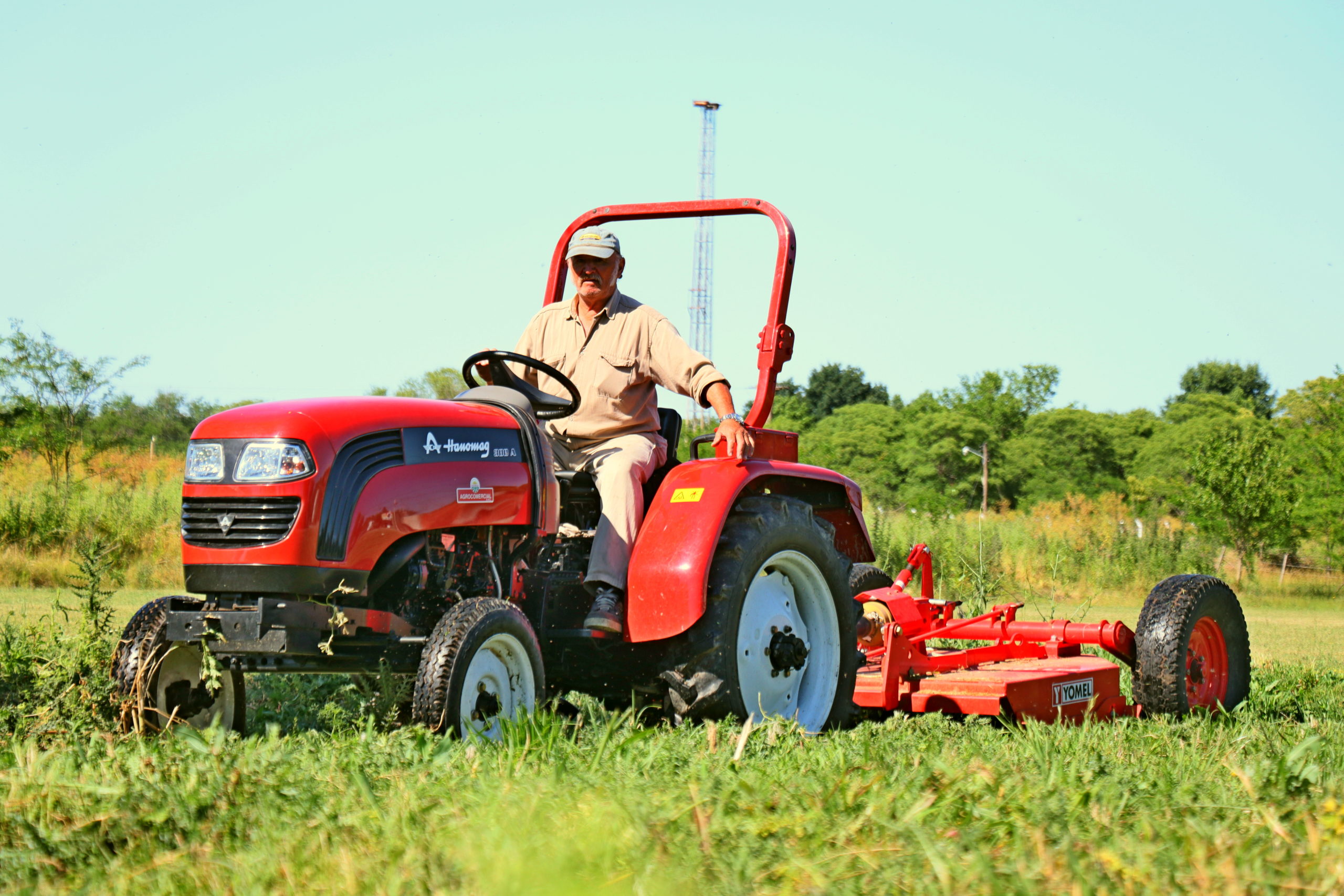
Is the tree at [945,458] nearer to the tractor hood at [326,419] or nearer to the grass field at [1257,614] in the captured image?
the grass field at [1257,614]

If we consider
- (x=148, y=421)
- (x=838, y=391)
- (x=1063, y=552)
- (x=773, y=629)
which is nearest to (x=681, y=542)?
(x=773, y=629)

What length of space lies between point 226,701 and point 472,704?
0.95 m

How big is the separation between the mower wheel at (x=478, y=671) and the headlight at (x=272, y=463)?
618 mm

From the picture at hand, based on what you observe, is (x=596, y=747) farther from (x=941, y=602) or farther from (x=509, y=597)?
(x=941, y=602)

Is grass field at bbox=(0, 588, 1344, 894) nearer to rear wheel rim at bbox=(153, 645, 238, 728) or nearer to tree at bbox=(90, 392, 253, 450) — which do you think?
rear wheel rim at bbox=(153, 645, 238, 728)

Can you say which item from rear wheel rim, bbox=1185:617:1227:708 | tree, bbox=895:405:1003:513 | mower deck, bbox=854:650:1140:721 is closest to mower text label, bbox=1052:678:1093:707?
mower deck, bbox=854:650:1140:721

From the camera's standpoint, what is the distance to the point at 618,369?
504cm

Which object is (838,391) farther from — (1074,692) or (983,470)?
(1074,692)

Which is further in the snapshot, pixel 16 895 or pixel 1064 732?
pixel 1064 732

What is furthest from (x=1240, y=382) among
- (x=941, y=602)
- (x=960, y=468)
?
(x=941, y=602)

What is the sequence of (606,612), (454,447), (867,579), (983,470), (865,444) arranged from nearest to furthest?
1. (454,447)
2. (606,612)
3. (867,579)
4. (983,470)
5. (865,444)

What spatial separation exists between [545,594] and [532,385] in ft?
2.74

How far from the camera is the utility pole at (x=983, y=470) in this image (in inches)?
2099

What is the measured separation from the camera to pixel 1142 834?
2.65 metres
